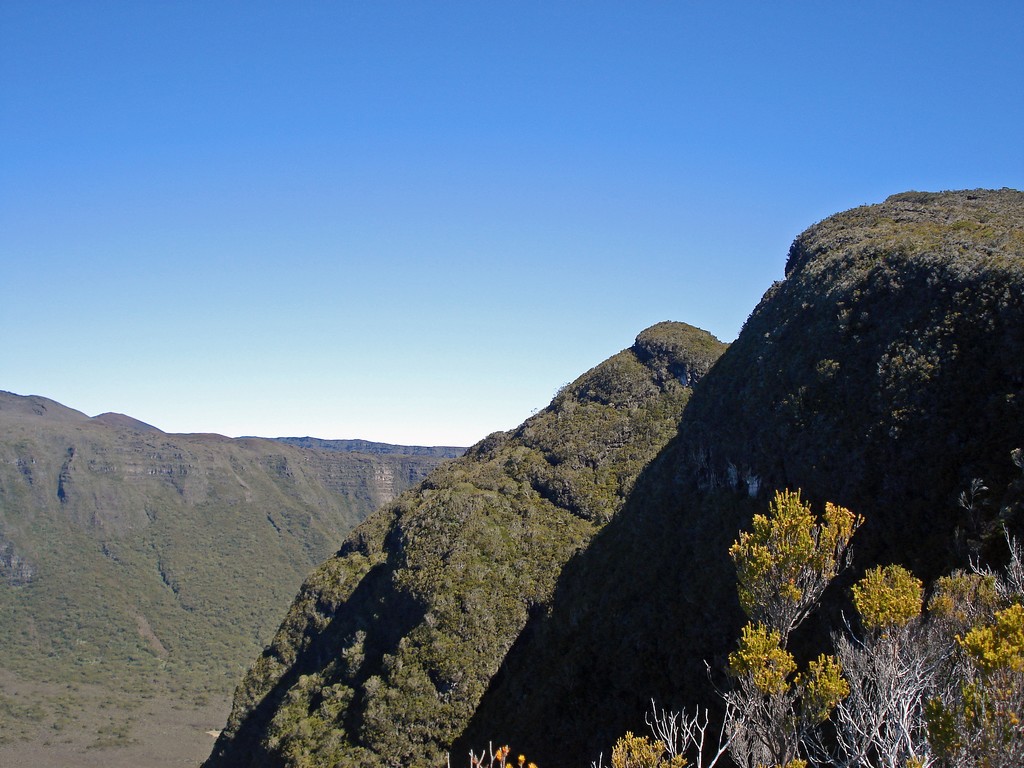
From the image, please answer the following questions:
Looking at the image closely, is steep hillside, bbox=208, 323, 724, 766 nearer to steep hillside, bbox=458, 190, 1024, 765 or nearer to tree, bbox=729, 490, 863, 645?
steep hillside, bbox=458, 190, 1024, 765

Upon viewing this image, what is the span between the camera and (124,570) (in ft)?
538

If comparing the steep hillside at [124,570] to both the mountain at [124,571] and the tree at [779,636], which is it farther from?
the tree at [779,636]

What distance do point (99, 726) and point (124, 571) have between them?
6867cm

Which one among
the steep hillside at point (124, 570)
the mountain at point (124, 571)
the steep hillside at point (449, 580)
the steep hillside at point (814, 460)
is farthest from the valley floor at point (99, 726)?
the steep hillside at point (814, 460)

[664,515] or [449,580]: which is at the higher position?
[664,515]

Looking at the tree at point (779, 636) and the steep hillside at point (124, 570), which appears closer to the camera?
the tree at point (779, 636)

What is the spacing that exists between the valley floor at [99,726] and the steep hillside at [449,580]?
4477 cm

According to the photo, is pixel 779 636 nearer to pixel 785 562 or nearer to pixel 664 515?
pixel 785 562

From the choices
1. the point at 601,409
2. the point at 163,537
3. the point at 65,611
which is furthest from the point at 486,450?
the point at 163,537

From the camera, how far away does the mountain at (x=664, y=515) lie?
2897 centimetres

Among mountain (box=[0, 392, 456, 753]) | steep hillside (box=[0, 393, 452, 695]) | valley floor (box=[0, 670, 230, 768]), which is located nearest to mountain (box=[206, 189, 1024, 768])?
valley floor (box=[0, 670, 230, 768])

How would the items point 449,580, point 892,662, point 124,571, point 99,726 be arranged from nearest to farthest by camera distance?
1. point 892,662
2. point 449,580
3. point 99,726
4. point 124,571

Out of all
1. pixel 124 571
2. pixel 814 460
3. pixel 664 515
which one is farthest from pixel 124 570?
pixel 814 460

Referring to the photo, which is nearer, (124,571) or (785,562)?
(785,562)
